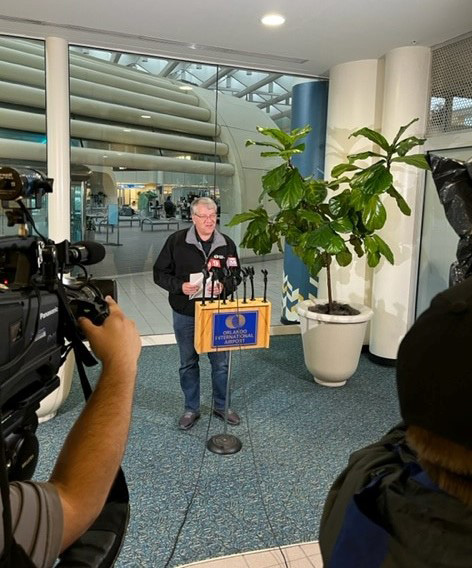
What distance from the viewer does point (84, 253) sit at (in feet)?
3.86

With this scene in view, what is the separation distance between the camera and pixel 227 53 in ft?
14.0

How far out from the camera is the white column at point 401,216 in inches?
160

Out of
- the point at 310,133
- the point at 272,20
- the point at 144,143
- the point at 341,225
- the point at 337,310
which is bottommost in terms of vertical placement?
the point at 337,310

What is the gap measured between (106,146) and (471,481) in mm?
5060

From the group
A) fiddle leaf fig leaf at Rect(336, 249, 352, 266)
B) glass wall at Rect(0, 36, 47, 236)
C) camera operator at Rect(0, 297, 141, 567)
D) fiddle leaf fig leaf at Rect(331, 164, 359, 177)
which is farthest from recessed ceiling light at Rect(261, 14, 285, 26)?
camera operator at Rect(0, 297, 141, 567)

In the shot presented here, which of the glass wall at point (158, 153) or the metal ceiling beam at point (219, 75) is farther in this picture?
the glass wall at point (158, 153)

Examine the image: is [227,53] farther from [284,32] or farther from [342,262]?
[342,262]

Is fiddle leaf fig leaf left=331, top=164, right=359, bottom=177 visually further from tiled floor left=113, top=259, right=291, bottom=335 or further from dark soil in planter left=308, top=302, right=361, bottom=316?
tiled floor left=113, top=259, right=291, bottom=335

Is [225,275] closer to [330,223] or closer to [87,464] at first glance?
[330,223]

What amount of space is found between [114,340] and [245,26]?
3.32 meters

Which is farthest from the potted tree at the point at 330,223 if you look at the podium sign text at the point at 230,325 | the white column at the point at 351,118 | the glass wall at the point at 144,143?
the glass wall at the point at 144,143

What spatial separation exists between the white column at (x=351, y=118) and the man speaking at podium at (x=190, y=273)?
1847 mm

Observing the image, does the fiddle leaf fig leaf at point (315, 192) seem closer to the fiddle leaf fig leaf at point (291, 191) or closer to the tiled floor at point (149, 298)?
the fiddle leaf fig leaf at point (291, 191)

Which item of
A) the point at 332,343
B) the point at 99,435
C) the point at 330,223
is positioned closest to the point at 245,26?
the point at 330,223
